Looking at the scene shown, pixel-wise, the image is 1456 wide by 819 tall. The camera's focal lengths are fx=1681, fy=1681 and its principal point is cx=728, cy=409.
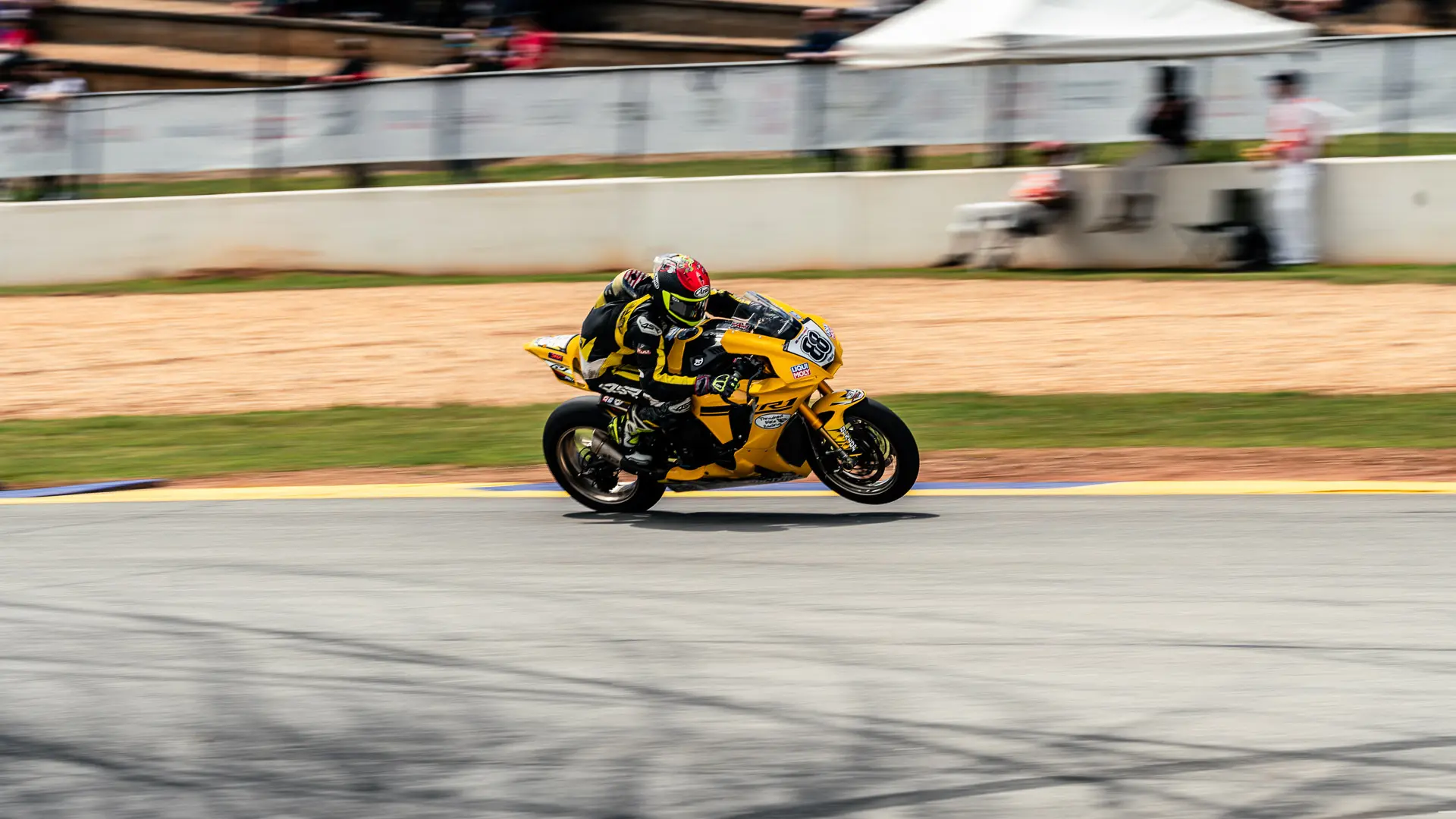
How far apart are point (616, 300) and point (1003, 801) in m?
4.56

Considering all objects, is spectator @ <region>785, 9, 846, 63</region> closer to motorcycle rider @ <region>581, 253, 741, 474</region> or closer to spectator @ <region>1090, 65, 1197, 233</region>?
spectator @ <region>1090, 65, 1197, 233</region>

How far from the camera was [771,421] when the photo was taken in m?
8.56

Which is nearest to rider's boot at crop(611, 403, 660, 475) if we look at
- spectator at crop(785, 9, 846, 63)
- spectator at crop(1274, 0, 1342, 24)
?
spectator at crop(785, 9, 846, 63)

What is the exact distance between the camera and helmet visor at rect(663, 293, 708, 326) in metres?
8.53

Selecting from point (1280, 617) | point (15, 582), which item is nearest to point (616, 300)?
point (15, 582)

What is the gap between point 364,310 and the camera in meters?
17.4

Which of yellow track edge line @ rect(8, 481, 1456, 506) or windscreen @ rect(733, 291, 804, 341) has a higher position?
windscreen @ rect(733, 291, 804, 341)

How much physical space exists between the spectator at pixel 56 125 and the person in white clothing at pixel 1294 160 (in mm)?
13328

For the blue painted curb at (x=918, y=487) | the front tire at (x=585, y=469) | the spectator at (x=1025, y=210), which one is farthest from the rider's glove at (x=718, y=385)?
the spectator at (x=1025, y=210)

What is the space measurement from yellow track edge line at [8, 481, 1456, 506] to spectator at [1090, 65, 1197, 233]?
332 inches

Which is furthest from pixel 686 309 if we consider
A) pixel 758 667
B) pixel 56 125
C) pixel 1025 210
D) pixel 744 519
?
pixel 56 125

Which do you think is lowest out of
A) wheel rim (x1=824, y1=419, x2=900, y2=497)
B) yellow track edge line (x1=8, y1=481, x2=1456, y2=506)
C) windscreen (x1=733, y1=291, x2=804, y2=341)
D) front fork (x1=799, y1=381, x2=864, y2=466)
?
yellow track edge line (x1=8, y1=481, x2=1456, y2=506)

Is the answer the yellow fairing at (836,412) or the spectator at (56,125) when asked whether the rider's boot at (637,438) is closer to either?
the yellow fairing at (836,412)

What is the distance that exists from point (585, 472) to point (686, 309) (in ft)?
4.07
